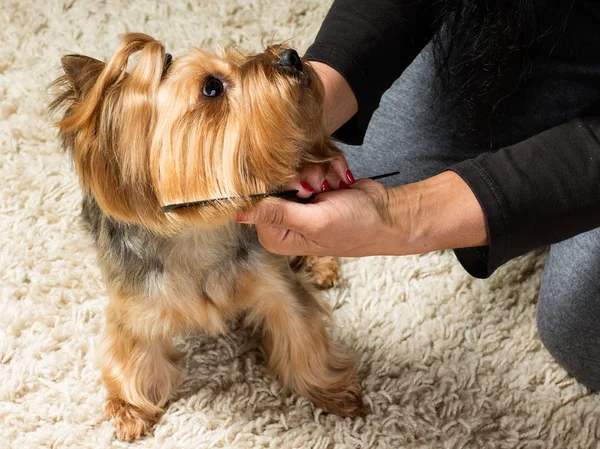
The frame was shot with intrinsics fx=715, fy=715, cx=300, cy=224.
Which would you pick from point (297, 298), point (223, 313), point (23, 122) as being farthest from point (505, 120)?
point (23, 122)

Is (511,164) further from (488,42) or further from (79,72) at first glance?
(79,72)

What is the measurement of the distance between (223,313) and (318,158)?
38 centimetres

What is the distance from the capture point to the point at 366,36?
1394mm

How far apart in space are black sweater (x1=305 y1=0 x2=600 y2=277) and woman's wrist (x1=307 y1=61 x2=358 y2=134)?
1 cm

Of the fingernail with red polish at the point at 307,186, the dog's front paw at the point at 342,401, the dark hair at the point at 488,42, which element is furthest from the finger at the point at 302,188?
the dog's front paw at the point at 342,401

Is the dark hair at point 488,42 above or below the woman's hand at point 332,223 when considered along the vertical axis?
above

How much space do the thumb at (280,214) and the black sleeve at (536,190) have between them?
30 centimetres

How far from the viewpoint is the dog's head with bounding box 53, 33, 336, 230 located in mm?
996

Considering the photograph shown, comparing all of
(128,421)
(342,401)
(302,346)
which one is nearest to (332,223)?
(302,346)

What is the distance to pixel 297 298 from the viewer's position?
4.50ft

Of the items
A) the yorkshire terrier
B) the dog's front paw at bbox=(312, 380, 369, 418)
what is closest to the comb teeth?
the yorkshire terrier

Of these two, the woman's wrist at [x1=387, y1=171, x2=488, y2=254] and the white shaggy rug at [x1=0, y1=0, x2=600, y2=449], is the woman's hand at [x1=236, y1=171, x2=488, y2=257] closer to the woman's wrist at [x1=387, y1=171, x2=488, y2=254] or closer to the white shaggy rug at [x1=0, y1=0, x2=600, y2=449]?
the woman's wrist at [x1=387, y1=171, x2=488, y2=254]

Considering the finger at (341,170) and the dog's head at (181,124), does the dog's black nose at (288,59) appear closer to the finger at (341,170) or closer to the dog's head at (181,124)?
the dog's head at (181,124)

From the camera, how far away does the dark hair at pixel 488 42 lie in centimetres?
116
